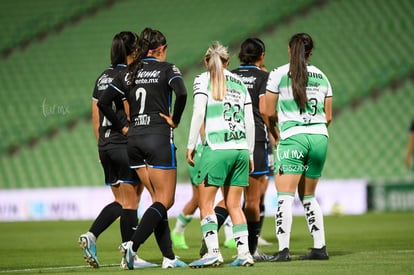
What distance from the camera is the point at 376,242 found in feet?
38.7

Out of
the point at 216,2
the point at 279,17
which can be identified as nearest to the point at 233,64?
the point at 279,17

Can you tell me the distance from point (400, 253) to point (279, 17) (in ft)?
60.1

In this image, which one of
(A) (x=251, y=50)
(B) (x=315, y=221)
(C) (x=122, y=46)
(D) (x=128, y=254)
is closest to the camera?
(D) (x=128, y=254)

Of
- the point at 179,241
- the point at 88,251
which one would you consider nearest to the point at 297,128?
the point at 88,251

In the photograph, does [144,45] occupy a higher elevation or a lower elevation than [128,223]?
higher

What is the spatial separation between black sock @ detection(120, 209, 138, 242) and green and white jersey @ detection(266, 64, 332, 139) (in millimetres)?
1720

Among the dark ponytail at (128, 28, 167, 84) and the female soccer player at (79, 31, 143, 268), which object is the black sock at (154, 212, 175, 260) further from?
the dark ponytail at (128, 28, 167, 84)

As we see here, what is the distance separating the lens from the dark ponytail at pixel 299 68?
28.1ft

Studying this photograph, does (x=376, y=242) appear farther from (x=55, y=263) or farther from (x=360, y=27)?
(x=360, y=27)

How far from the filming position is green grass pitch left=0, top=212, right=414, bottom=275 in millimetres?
7973

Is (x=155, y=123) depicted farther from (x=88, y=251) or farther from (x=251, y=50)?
(x=251, y=50)

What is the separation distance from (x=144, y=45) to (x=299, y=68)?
152cm

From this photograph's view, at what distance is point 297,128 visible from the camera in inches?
341

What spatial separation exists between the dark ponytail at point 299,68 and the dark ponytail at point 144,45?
1.28 m
